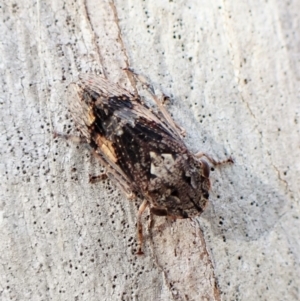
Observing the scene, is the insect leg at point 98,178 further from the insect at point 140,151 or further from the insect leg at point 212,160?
the insect leg at point 212,160

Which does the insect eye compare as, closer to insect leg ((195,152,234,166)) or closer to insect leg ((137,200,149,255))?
insect leg ((195,152,234,166))

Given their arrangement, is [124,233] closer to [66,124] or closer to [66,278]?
[66,278]

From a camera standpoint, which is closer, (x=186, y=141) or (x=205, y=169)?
(x=205, y=169)

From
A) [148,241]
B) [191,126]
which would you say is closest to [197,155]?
[191,126]

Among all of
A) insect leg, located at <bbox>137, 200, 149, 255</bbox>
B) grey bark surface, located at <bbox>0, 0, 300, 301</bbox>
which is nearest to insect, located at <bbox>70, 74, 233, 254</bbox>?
insect leg, located at <bbox>137, 200, 149, 255</bbox>

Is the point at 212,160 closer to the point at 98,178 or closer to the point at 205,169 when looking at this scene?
the point at 205,169

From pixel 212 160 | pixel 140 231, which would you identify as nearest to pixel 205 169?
pixel 212 160

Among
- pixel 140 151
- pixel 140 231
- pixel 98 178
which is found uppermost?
pixel 140 151
